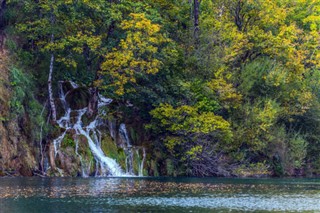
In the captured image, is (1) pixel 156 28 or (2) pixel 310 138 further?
(2) pixel 310 138

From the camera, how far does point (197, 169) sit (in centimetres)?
5841

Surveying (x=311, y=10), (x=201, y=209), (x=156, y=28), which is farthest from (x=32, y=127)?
(x=311, y=10)

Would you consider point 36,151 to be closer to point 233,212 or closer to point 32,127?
point 32,127

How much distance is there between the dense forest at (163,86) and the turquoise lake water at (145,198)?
11519mm

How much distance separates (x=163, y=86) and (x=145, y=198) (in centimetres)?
2701

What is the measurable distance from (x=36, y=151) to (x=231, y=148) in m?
19.2

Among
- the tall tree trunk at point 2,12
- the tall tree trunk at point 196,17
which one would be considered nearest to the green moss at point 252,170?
the tall tree trunk at point 196,17

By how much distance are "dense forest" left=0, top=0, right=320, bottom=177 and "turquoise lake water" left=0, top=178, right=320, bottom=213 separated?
37.8ft

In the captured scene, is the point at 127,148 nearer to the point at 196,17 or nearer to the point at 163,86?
the point at 163,86

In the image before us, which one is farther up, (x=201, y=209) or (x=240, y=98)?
(x=240, y=98)

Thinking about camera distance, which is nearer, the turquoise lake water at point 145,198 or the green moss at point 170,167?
the turquoise lake water at point 145,198

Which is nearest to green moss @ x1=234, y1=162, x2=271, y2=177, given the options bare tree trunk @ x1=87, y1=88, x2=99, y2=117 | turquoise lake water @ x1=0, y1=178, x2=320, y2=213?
bare tree trunk @ x1=87, y1=88, x2=99, y2=117

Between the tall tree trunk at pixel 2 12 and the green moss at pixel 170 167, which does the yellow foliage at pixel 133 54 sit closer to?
the green moss at pixel 170 167

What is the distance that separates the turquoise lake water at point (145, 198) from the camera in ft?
95.3
